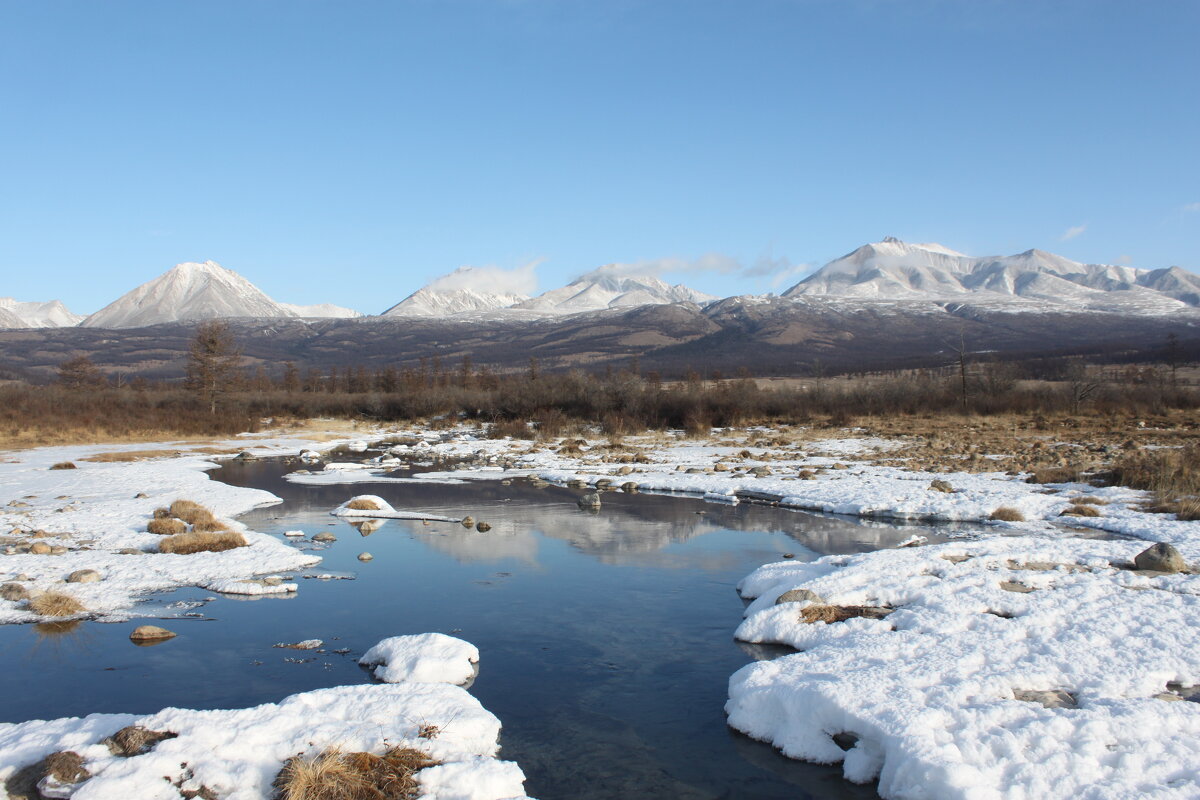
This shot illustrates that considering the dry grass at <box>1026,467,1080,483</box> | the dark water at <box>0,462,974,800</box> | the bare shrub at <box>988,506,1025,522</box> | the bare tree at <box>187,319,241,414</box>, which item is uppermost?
the bare tree at <box>187,319,241,414</box>

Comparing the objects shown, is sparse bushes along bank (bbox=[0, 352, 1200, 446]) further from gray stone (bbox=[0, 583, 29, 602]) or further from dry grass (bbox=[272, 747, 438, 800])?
dry grass (bbox=[272, 747, 438, 800])

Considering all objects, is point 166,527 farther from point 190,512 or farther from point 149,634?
point 149,634

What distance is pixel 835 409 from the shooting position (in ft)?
157

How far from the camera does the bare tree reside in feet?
176

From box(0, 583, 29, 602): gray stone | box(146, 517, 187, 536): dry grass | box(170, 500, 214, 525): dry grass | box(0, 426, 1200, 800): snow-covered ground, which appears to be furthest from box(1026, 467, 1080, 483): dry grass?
box(0, 583, 29, 602): gray stone

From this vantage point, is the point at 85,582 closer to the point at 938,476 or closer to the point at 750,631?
the point at 750,631

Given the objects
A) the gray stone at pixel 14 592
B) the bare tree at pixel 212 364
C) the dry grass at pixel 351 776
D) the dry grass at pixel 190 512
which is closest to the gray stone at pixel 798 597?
the dry grass at pixel 351 776

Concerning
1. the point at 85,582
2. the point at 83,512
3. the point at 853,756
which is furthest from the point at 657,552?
the point at 83,512

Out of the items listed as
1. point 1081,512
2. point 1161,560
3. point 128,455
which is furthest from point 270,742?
point 128,455

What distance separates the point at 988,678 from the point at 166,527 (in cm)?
1490

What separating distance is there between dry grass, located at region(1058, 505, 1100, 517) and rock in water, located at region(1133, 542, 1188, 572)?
191 inches

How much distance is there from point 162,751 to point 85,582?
7.34 m

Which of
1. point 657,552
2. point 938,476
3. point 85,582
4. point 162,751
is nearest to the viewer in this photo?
point 162,751

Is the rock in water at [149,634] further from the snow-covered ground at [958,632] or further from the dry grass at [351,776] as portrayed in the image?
the dry grass at [351,776]
